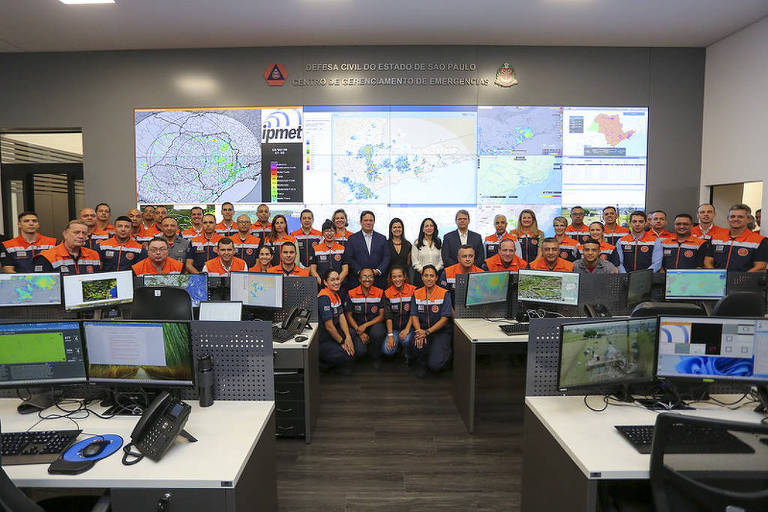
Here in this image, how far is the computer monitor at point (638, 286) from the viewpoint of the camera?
12.5ft

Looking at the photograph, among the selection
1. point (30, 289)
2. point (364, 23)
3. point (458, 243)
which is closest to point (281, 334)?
point (30, 289)

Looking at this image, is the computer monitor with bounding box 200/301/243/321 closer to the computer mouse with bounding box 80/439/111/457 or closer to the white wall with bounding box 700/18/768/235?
the computer mouse with bounding box 80/439/111/457

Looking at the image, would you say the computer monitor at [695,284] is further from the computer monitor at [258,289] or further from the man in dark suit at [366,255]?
the computer monitor at [258,289]

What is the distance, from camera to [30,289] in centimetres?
337

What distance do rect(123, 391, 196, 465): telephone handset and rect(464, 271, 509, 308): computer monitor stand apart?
257 cm

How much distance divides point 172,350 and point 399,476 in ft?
5.49

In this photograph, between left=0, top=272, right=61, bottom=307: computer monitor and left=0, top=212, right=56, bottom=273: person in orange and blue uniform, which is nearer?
left=0, top=272, right=61, bottom=307: computer monitor

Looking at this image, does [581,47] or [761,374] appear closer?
[761,374]

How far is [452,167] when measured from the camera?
5.93 meters

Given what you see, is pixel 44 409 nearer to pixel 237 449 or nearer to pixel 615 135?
pixel 237 449

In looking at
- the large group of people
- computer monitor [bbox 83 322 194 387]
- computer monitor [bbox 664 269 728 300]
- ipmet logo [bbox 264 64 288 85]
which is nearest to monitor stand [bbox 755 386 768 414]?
computer monitor [bbox 664 269 728 300]

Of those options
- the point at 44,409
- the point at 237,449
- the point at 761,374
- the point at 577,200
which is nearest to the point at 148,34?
the point at 44,409

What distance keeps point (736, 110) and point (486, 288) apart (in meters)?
4.53

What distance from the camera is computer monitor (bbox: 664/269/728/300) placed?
151 inches
